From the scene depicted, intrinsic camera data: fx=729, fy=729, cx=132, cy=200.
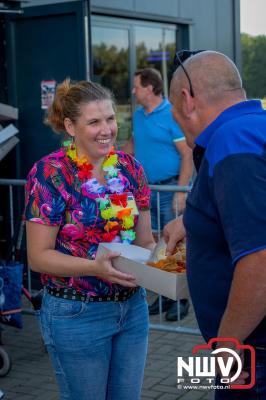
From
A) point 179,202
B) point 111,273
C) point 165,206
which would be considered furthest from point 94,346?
point 165,206

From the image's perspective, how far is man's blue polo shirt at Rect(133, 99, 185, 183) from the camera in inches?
279

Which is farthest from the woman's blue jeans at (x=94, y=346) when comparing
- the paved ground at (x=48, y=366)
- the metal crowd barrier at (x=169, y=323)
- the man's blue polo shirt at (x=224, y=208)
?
the metal crowd barrier at (x=169, y=323)

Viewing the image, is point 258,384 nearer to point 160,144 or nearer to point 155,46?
point 160,144

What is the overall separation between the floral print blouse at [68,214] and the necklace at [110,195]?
0.7 inches

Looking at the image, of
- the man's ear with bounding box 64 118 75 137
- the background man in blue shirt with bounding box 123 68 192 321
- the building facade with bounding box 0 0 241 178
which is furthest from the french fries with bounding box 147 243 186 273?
the building facade with bounding box 0 0 241 178

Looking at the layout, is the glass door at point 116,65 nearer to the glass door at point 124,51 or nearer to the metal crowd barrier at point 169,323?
the glass door at point 124,51

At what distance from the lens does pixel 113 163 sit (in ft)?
10.6

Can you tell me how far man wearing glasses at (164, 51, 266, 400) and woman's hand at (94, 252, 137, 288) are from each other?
0.43m

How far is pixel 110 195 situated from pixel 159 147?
407 centimetres

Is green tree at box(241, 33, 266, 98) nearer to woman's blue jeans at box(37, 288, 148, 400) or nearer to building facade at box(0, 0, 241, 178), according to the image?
building facade at box(0, 0, 241, 178)

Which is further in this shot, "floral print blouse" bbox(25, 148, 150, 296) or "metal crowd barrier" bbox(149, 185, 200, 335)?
"metal crowd barrier" bbox(149, 185, 200, 335)

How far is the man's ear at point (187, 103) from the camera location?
2336 millimetres

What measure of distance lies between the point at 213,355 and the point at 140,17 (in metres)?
7.84

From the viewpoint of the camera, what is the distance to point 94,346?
9.78 ft
